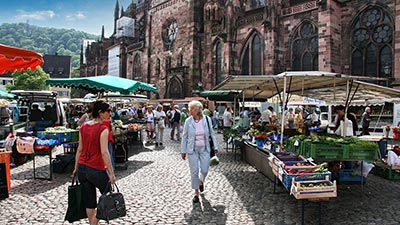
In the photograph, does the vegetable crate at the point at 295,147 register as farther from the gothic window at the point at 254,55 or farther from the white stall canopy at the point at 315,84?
the gothic window at the point at 254,55

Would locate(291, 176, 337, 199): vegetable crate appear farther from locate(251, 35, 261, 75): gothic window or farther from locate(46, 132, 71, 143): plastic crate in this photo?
locate(251, 35, 261, 75): gothic window

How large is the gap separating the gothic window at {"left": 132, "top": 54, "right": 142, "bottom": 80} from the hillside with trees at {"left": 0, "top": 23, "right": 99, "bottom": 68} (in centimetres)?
9374

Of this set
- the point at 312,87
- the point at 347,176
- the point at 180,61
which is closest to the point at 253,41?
the point at 180,61

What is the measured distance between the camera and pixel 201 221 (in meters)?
5.22

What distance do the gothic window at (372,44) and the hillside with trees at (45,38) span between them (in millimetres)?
124621

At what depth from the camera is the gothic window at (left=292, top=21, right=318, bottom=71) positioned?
2438 cm

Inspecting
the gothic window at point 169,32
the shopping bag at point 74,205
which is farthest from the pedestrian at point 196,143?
the gothic window at point 169,32

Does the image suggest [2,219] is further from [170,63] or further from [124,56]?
[124,56]

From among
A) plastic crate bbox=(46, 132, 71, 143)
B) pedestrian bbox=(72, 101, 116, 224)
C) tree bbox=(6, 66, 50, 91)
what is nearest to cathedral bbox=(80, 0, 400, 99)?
tree bbox=(6, 66, 50, 91)

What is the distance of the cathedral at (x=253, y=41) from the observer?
69.3ft

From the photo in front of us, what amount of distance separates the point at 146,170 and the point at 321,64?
16.1 meters

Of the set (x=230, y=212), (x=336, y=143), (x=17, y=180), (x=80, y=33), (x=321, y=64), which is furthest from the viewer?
(x=80, y=33)

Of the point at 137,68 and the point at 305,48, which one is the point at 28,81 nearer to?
the point at 137,68

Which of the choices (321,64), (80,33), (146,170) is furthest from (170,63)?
(80,33)
